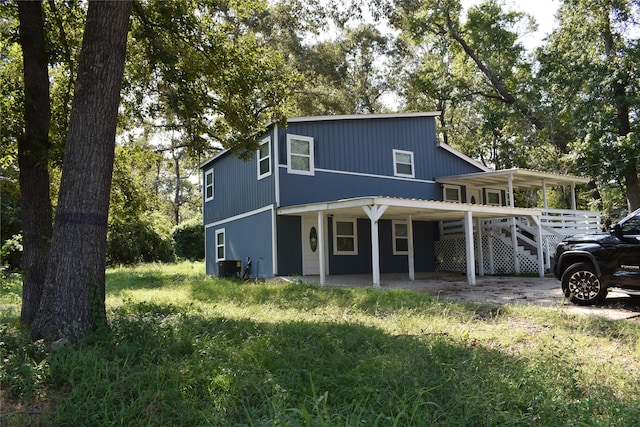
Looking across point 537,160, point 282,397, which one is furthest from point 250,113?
point 537,160

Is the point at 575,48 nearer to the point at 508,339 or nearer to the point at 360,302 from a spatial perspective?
the point at 360,302

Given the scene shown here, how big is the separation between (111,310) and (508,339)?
6.33m

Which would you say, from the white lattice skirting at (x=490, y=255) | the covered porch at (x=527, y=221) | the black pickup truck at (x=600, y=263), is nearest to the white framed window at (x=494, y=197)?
the covered porch at (x=527, y=221)

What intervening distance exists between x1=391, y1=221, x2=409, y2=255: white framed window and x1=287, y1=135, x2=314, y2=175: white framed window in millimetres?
4411

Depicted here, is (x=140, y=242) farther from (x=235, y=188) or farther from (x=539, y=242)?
(x=539, y=242)

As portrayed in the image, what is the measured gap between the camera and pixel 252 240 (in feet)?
52.2

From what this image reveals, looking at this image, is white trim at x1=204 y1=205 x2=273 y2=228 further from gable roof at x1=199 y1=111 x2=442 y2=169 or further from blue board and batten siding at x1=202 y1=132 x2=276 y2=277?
gable roof at x1=199 y1=111 x2=442 y2=169

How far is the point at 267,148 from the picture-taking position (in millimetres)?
14891

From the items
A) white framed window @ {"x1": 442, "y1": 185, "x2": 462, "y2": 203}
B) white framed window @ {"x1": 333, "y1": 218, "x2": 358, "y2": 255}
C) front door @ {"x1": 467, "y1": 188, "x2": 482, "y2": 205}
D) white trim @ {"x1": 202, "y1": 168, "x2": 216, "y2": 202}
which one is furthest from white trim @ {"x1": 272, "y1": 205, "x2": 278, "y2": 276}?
front door @ {"x1": 467, "y1": 188, "x2": 482, "y2": 205}

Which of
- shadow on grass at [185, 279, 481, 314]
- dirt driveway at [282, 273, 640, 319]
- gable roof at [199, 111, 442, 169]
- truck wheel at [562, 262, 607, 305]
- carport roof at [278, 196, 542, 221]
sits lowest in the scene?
dirt driveway at [282, 273, 640, 319]

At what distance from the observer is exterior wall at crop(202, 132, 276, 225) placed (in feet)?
49.5

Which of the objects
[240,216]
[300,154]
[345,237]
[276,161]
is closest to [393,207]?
[345,237]

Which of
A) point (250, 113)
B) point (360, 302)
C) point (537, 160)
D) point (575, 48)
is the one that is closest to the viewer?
point (360, 302)

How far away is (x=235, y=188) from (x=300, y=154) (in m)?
3.56
